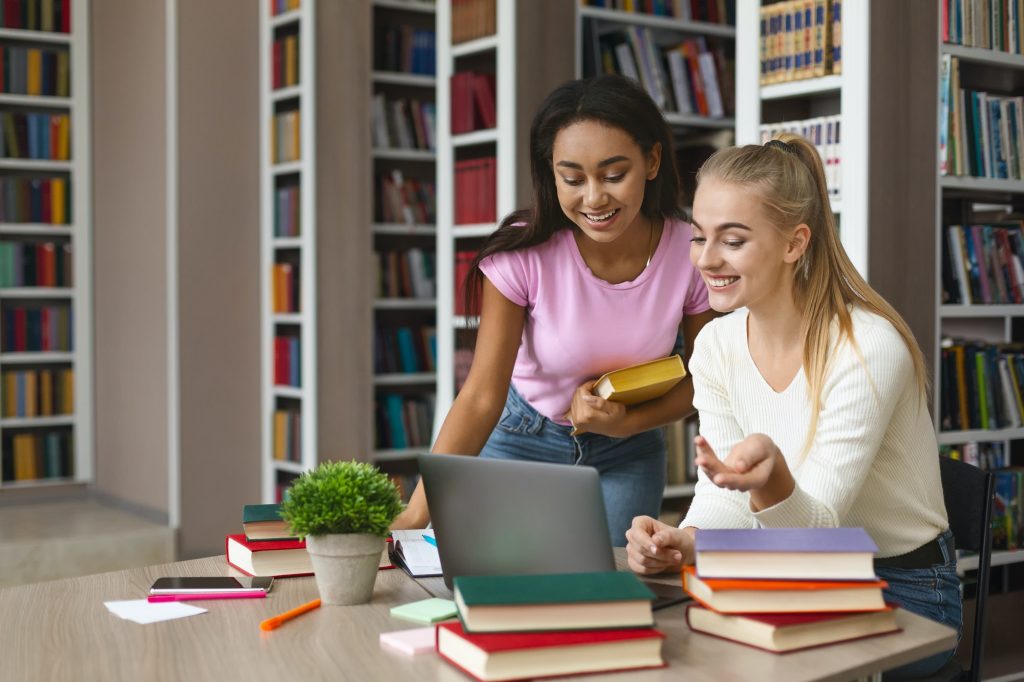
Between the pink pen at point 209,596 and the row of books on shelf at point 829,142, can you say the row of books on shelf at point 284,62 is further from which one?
the pink pen at point 209,596

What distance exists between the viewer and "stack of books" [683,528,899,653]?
1.30 metres

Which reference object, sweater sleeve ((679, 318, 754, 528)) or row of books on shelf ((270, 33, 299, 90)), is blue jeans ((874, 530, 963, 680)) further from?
row of books on shelf ((270, 33, 299, 90))

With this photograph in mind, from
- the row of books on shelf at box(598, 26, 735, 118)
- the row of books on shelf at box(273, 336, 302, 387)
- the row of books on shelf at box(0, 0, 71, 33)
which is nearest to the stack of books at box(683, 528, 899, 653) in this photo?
the row of books on shelf at box(598, 26, 735, 118)

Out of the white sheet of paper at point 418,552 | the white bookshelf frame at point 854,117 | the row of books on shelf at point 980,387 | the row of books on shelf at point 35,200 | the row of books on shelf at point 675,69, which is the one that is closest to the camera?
the white sheet of paper at point 418,552

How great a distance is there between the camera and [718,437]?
1855 mm

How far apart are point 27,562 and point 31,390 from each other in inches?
53.3

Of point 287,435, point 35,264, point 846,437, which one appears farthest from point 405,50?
point 846,437

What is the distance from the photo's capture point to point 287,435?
5.14m

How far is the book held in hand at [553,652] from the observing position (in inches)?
47.2

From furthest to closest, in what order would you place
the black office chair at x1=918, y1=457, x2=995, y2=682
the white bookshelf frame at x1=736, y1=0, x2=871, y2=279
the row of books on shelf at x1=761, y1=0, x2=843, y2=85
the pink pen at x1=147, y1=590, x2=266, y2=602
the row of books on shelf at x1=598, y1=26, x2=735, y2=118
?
the row of books on shelf at x1=598, y1=26, x2=735, y2=118 → the row of books on shelf at x1=761, y1=0, x2=843, y2=85 → the white bookshelf frame at x1=736, y1=0, x2=871, y2=279 → the black office chair at x1=918, y1=457, x2=995, y2=682 → the pink pen at x1=147, y1=590, x2=266, y2=602

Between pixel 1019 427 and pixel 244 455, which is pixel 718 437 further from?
pixel 244 455

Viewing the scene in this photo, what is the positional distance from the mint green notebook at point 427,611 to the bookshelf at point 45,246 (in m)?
4.94

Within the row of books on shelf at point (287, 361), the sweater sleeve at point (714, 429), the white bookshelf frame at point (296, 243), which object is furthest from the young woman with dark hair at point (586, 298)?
the row of books on shelf at point (287, 361)

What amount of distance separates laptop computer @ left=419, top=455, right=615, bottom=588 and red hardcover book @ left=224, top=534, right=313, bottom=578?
11.9 inches
